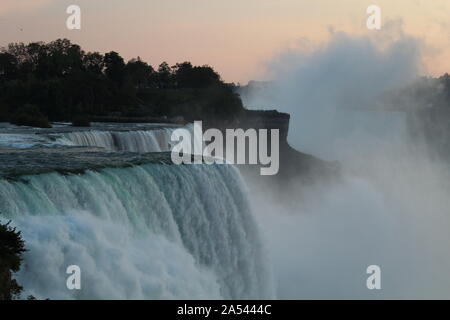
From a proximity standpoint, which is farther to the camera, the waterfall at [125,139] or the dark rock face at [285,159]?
the dark rock face at [285,159]

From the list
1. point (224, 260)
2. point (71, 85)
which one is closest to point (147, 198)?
point (224, 260)

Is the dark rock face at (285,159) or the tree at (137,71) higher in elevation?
the tree at (137,71)

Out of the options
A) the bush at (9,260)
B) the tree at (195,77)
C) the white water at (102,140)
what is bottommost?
the bush at (9,260)

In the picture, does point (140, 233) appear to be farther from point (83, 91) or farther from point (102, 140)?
point (83, 91)

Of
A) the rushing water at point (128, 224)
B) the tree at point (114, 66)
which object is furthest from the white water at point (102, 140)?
the tree at point (114, 66)

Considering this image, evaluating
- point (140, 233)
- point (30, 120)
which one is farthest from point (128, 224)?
point (30, 120)

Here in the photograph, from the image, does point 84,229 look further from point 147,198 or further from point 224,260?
point 224,260

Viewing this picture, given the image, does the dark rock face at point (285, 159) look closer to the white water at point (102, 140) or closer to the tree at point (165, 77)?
the white water at point (102, 140)
